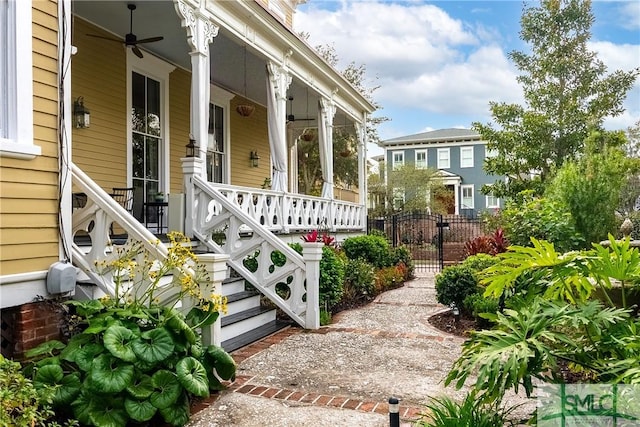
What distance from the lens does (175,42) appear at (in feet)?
27.8

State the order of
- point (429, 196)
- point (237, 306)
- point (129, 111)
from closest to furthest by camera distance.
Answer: point (237, 306), point (129, 111), point (429, 196)

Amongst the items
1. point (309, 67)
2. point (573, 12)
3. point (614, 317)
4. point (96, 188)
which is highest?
point (573, 12)

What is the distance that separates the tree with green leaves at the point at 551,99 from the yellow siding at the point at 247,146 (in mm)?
8688

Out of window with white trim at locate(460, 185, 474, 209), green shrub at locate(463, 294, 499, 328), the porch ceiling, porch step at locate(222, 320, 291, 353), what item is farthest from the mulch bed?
window with white trim at locate(460, 185, 474, 209)

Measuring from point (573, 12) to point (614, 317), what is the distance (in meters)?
18.9

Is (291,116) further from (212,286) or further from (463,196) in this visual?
(463,196)

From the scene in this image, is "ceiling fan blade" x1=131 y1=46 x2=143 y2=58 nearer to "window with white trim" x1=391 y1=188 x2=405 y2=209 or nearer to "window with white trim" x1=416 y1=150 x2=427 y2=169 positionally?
"window with white trim" x1=391 y1=188 x2=405 y2=209

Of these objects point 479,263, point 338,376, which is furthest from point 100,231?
point 479,263

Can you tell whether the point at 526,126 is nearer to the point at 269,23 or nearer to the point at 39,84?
the point at 269,23

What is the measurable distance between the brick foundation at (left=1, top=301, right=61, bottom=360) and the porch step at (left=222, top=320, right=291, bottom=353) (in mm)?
1889

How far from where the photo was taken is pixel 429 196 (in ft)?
95.8

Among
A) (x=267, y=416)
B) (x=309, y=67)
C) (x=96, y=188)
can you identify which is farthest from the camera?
(x=309, y=67)

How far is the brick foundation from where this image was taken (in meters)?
3.93

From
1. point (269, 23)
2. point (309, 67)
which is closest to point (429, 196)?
point (309, 67)
